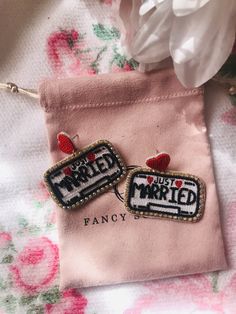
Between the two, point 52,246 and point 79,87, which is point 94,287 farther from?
point 79,87

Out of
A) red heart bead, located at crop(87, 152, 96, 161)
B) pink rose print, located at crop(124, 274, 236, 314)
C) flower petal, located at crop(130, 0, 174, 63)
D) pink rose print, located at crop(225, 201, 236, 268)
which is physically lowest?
pink rose print, located at crop(124, 274, 236, 314)

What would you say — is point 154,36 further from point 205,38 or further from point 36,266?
point 36,266

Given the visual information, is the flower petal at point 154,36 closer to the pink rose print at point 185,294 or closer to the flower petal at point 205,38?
the flower petal at point 205,38

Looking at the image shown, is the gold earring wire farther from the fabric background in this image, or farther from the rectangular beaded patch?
the rectangular beaded patch

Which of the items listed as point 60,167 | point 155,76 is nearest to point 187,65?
point 155,76

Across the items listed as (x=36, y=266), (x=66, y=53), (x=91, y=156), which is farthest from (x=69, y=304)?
(x=66, y=53)

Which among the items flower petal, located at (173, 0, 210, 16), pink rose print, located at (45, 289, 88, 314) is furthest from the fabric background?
flower petal, located at (173, 0, 210, 16)

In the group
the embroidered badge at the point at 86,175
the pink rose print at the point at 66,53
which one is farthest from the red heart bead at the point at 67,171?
the pink rose print at the point at 66,53
